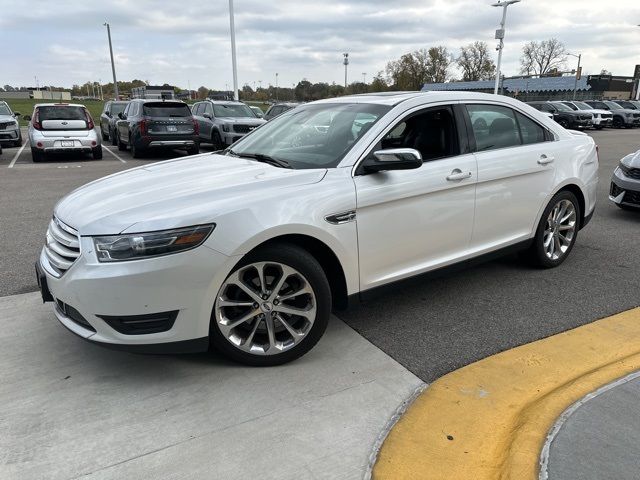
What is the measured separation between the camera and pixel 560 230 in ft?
16.6

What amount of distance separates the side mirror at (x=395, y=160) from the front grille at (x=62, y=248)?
189 centimetres

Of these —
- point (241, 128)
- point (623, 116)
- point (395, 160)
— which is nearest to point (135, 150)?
point (241, 128)

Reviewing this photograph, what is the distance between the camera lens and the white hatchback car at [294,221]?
2811 millimetres

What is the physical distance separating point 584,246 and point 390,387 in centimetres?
392

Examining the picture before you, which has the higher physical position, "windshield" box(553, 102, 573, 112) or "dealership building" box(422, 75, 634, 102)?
"dealership building" box(422, 75, 634, 102)

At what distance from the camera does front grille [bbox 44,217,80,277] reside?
2.94 metres

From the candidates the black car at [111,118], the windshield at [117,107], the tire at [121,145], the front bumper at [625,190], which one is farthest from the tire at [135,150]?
the front bumper at [625,190]

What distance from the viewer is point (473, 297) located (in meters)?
4.34

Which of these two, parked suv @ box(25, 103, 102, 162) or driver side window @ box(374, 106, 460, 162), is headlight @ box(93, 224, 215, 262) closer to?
driver side window @ box(374, 106, 460, 162)

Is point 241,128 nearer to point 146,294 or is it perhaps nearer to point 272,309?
point 272,309

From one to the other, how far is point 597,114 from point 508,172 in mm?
30864

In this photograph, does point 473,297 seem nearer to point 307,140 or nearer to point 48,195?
point 307,140

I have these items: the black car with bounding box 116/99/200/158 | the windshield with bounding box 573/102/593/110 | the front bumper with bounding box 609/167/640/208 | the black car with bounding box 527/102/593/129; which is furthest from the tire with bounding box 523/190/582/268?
the windshield with bounding box 573/102/593/110

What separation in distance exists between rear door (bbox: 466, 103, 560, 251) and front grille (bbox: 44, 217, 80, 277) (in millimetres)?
2912
